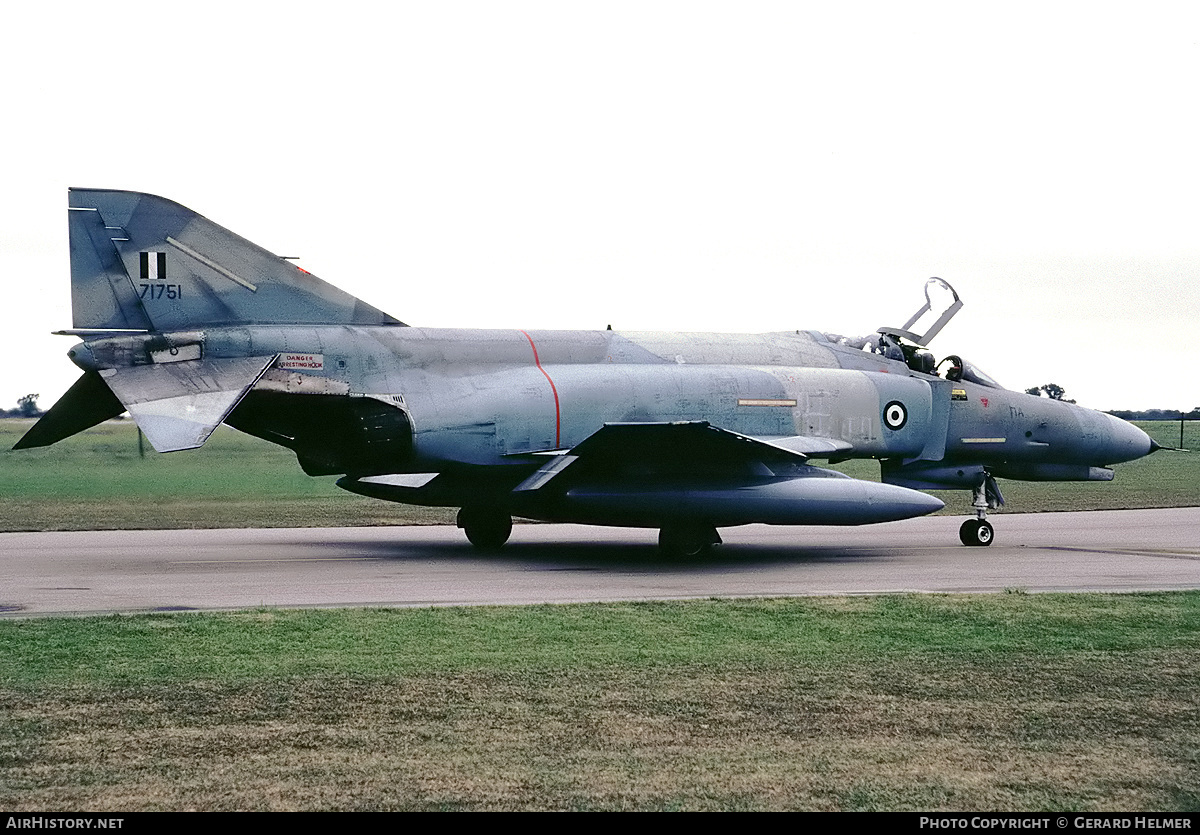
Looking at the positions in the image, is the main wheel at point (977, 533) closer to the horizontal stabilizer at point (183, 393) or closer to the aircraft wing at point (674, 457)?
the aircraft wing at point (674, 457)

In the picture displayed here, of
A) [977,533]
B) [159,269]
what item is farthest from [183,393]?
[977,533]

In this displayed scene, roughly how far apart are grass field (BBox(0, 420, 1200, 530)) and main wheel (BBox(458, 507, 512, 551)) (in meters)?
5.56

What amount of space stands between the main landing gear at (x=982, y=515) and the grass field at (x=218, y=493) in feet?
26.7

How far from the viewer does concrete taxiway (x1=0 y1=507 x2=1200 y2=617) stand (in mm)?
12836

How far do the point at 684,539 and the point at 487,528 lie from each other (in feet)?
10.2

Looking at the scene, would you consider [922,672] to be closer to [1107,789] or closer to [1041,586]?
[1107,789]

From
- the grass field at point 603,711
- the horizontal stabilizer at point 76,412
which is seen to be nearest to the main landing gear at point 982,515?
the grass field at point 603,711

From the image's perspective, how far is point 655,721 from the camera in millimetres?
7051

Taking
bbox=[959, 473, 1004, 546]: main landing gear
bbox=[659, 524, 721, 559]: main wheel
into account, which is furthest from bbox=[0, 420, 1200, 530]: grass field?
bbox=[659, 524, 721, 559]: main wheel

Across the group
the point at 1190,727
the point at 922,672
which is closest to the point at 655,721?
the point at 922,672

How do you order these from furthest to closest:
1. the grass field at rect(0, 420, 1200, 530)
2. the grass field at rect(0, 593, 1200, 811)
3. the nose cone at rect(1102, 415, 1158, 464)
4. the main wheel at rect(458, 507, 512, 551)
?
1. the grass field at rect(0, 420, 1200, 530)
2. the nose cone at rect(1102, 415, 1158, 464)
3. the main wheel at rect(458, 507, 512, 551)
4. the grass field at rect(0, 593, 1200, 811)

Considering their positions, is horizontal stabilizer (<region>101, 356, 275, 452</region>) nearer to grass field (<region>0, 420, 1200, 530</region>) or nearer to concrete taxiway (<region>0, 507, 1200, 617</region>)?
concrete taxiway (<region>0, 507, 1200, 617</region>)

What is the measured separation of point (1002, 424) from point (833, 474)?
4356 millimetres

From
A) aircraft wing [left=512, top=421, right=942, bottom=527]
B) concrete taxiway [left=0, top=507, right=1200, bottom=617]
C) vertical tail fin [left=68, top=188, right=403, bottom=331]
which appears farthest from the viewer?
aircraft wing [left=512, top=421, right=942, bottom=527]
